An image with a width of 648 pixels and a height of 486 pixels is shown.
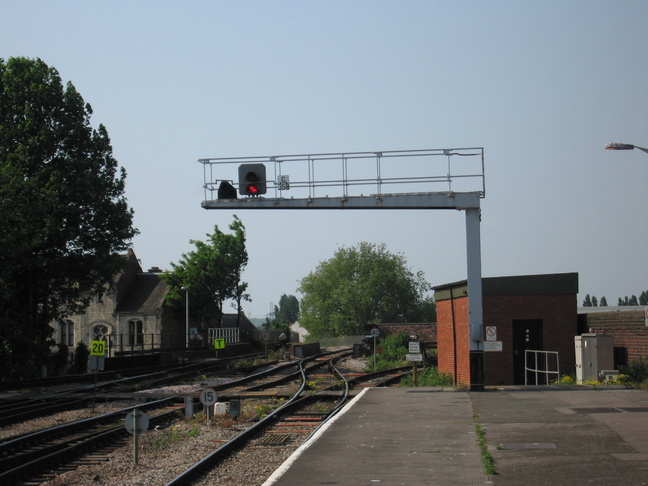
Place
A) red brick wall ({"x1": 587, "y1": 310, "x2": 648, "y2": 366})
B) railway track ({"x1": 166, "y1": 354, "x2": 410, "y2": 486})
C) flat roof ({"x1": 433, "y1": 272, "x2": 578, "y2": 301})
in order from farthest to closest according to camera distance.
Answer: flat roof ({"x1": 433, "y1": 272, "x2": 578, "y2": 301}) < red brick wall ({"x1": 587, "y1": 310, "x2": 648, "y2": 366}) < railway track ({"x1": 166, "y1": 354, "x2": 410, "y2": 486})

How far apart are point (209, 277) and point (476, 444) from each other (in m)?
56.5

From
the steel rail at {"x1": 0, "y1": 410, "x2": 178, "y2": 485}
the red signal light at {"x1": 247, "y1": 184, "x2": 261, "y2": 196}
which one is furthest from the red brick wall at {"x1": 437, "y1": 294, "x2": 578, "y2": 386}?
the steel rail at {"x1": 0, "y1": 410, "x2": 178, "y2": 485}

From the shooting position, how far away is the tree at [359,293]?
342 feet

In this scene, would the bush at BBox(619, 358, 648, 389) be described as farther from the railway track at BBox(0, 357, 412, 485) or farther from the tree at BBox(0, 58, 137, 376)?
the tree at BBox(0, 58, 137, 376)

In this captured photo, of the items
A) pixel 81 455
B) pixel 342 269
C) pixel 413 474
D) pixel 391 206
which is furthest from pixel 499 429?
pixel 342 269

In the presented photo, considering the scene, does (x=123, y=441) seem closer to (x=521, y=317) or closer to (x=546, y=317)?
(x=521, y=317)

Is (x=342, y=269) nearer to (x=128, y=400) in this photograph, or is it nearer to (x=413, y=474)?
→ (x=128, y=400)

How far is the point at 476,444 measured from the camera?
38.9 feet

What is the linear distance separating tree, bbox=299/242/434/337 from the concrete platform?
8577 cm

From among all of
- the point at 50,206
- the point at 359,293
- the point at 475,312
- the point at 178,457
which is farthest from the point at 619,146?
the point at 359,293

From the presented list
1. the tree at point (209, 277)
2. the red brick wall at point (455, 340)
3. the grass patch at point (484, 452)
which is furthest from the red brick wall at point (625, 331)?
the tree at point (209, 277)

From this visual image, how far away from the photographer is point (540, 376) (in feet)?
81.7

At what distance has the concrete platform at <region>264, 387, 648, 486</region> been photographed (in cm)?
950

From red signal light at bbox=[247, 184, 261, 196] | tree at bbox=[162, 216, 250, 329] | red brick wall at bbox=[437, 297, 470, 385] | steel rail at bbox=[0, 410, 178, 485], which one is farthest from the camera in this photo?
tree at bbox=[162, 216, 250, 329]
